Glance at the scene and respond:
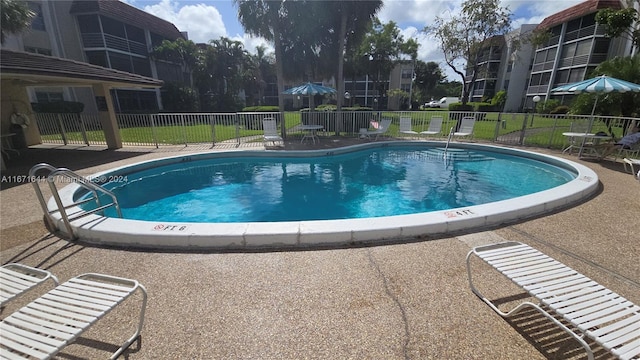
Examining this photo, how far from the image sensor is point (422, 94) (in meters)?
70.6

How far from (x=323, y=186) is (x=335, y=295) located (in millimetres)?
5628

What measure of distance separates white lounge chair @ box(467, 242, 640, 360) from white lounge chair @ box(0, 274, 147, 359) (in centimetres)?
321

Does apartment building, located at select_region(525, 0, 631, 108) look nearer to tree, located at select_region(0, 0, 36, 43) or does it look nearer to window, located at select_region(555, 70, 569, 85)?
window, located at select_region(555, 70, 569, 85)

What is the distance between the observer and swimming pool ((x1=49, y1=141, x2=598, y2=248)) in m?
3.70

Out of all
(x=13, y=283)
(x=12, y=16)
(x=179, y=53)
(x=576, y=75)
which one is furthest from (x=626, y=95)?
(x=179, y=53)

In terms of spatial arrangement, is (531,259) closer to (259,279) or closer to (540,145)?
(259,279)

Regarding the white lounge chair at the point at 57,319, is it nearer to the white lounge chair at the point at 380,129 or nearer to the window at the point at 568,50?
the white lounge chair at the point at 380,129

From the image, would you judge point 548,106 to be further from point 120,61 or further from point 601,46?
point 120,61

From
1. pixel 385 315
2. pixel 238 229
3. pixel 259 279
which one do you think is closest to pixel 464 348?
pixel 385 315

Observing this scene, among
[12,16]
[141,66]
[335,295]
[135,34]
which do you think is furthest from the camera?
[141,66]

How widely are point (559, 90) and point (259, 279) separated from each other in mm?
11872

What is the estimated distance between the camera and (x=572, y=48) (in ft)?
100

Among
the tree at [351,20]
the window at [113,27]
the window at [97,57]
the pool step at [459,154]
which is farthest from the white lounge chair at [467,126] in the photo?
the window at [113,27]

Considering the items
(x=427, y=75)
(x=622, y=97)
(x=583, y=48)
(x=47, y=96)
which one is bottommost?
(x=622, y=97)
